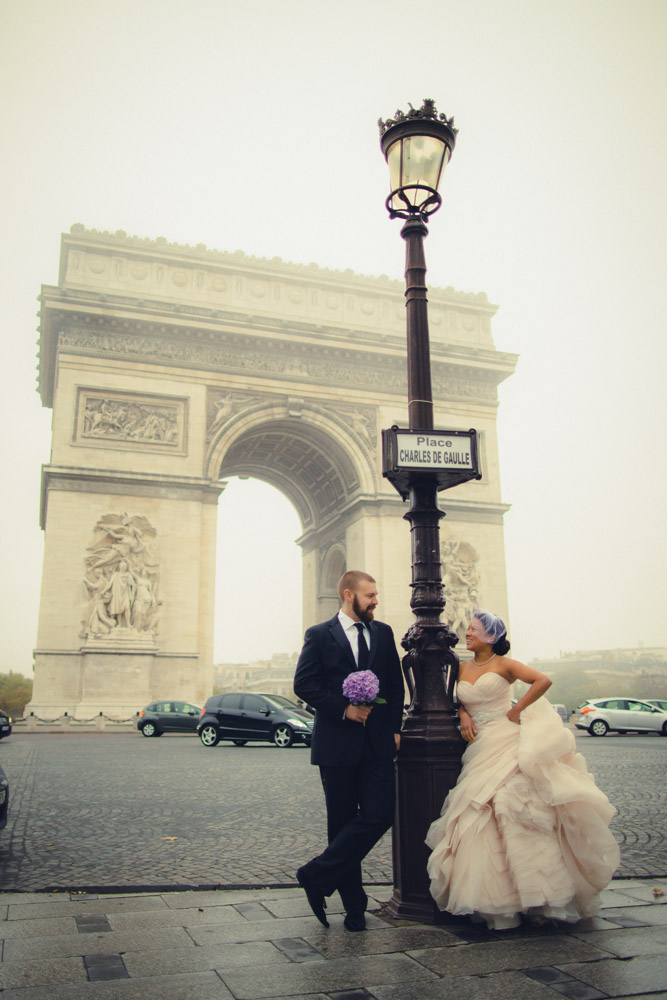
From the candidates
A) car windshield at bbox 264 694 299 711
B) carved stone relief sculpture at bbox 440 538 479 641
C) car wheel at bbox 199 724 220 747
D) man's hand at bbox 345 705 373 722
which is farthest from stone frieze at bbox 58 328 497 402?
man's hand at bbox 345 705 373 722

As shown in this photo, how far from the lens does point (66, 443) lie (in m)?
25.5

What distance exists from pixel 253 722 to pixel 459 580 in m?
12.4

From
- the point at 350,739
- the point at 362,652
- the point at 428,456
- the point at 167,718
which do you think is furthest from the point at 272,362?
the point at 350,739

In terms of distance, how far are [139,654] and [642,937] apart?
71.5ft

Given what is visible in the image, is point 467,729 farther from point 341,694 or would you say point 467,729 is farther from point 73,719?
point 73,719

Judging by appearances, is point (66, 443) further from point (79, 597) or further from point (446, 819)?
point (446, 819)

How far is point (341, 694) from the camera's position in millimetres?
4285

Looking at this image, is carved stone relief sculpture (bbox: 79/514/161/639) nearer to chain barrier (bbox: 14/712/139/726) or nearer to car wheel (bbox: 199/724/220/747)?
chain barrier (bbox: 14/712/139/726)

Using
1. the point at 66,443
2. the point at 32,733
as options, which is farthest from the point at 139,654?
the point at 66,443

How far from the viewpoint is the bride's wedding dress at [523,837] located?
3.94 metres

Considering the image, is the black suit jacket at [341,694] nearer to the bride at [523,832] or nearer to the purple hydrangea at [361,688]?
the purple hydrangea at [361,688]

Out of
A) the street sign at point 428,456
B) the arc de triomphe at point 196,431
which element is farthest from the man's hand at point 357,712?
the arc de triomphe at point 196,431

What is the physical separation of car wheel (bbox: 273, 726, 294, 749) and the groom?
14002 mm

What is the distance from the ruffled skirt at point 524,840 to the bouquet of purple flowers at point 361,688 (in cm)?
68
